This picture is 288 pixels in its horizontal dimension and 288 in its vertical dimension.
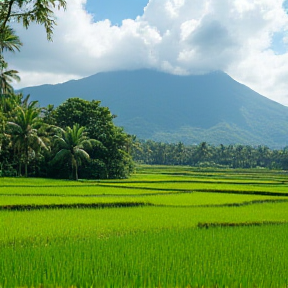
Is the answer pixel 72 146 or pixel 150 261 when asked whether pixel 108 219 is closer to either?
pixel 150 261

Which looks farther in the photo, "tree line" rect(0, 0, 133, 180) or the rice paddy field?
"tree line" rect(0, 0, 133, 180)

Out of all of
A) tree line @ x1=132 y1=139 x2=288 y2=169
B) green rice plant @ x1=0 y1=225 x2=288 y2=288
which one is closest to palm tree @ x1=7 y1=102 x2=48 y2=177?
green rice plant @ x1=0 y1=225 x2=288 y2=288

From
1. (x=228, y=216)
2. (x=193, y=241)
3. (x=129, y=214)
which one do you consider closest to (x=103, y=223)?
(x=129, y=214)

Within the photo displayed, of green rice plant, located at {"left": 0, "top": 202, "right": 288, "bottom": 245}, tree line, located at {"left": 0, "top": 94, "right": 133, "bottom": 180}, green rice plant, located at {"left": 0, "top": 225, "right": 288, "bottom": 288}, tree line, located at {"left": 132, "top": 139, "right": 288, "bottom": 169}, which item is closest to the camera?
green rice plant, located at {"left": 0, "top": 225, "right": 288, "bottom": 288}

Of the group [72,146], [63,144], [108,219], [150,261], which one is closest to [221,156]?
[72,146]

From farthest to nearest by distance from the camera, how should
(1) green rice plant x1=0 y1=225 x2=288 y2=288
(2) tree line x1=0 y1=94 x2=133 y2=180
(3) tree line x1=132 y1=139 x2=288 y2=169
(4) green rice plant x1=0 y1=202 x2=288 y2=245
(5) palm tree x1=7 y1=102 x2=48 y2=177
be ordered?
(3) tree line x1=132 y1=139 x2=288 y2=169
(2) tree line x1=0 y1=94 x2=133 y2=180
(5) palm tree x1=7 y1=102 x2=48 y2=177
(4) green rice plant x1=0 y1=202 x2=288 y2=245
(1) green rice plant x1=0 y1=225 x2=288 y2=288

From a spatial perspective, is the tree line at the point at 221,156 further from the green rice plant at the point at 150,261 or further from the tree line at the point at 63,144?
the green rice plant at the point at 150,261

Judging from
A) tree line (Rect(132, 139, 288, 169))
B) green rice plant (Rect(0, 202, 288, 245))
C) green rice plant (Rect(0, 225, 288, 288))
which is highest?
tree line (Rect(132, 139, 288, 169))

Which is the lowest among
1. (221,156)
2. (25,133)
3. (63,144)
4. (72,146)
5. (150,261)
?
(150,261)

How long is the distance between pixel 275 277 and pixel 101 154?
3154cm

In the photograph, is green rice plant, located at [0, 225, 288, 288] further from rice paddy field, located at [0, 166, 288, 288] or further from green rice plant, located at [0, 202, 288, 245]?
green rice plant, located at [0, 202, 288, 245]

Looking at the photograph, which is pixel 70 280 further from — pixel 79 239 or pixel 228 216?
pixel 228 216

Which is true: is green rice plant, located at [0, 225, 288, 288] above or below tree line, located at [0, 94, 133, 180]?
below

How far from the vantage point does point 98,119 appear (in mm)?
37906
